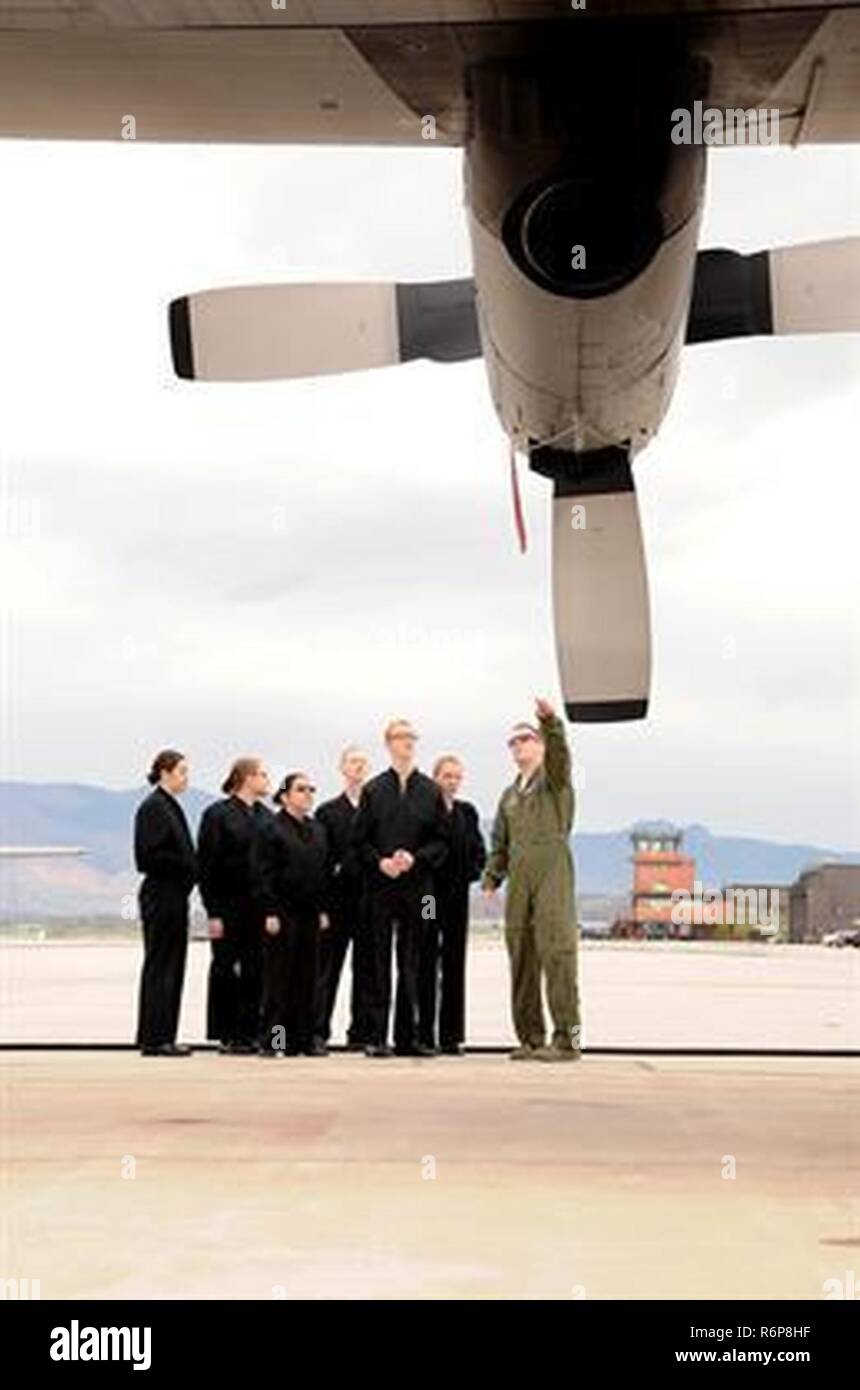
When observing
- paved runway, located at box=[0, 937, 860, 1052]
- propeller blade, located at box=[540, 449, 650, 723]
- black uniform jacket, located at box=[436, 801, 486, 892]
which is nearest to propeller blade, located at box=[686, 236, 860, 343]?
propeller blade, located at box=[540, 449, 650, 723]

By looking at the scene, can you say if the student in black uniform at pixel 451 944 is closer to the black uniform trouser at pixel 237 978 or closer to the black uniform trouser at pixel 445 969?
the black uniform trouser at pixel 445 969

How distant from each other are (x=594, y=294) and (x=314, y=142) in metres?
1.91

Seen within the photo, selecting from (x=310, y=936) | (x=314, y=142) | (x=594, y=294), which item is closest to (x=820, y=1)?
(x=594, y=294)

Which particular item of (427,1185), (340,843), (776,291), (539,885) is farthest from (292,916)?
(427,1185)

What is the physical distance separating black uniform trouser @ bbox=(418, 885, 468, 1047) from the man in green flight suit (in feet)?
1.41

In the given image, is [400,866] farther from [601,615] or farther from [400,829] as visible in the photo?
[601,615]

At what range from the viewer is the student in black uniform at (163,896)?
12.2 meters

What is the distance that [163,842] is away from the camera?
12219 millimetres

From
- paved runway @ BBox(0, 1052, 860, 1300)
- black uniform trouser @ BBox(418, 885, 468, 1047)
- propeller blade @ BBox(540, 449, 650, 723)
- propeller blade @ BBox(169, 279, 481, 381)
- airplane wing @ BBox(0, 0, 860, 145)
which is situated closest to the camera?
paved runway @ BBox(0, 1052, 860, 1300)

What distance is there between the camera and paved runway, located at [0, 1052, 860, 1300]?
4.74 meters

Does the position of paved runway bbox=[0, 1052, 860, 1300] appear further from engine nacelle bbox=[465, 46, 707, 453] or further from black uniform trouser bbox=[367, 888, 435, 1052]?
engine nacelle bbox=[465, 46, 707, 453]

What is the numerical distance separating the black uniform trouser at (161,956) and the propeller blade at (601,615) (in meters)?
2.74

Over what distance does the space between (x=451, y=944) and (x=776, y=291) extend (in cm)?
440
